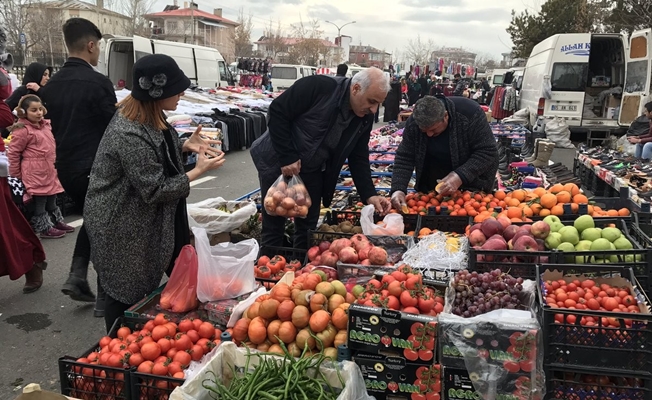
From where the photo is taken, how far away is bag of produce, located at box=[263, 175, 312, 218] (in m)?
3.69

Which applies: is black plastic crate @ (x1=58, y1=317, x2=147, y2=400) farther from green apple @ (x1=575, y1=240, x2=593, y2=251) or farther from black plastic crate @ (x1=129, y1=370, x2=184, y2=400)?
green apple @ (x1=575, y1=240, x2=593, y2=251)

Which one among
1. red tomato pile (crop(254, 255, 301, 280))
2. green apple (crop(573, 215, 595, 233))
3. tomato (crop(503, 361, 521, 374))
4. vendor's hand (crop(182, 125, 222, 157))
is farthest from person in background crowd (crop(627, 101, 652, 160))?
vendor's hand (crop(182, 125, 222, 157))

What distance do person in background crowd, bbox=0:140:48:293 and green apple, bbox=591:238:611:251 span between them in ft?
14.0

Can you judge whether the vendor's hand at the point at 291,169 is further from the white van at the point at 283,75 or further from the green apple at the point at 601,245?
the white van at the point at 283,75

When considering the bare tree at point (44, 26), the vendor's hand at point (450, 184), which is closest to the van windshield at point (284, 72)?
the bare tree at point (44, 26)

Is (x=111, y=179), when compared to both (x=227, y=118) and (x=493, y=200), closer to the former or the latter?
(x=493, y=200)

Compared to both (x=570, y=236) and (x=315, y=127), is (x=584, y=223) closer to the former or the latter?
(x=570, y=236)

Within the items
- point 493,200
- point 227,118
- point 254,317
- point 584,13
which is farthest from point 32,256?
point 584,13

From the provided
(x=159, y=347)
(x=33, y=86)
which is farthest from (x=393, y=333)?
(x=33, y=86)

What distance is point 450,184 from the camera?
4.33m

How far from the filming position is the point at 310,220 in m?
4.25

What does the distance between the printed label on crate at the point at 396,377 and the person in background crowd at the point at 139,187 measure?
1398mm

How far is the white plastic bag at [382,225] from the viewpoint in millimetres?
3797

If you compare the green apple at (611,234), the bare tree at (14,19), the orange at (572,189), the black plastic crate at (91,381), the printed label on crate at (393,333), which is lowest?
the black plastic crate at (91,381)
